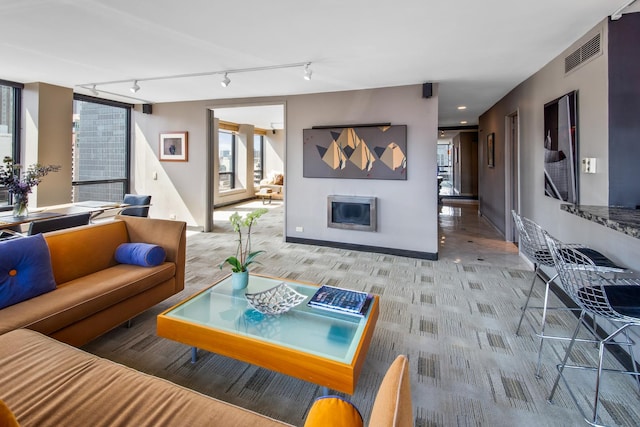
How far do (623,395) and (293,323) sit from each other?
2006 millimetres

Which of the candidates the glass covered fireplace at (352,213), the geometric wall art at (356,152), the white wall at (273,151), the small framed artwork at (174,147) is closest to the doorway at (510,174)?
the geometric wall art at (356,152)

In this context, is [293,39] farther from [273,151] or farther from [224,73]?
[273,151]

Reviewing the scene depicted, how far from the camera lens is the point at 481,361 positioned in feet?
7.43

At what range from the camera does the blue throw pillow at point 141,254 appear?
9.30 ft

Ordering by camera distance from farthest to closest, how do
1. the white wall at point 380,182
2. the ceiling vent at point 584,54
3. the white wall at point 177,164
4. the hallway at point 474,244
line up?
the white wall at point 177,164
the white wall at point 380,182
the hallway at point 474,244
the ceiling vent at point 584,54

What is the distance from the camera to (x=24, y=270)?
7.25 feet

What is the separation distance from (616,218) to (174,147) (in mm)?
6698

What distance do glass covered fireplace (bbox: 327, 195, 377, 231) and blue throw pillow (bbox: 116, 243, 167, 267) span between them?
2.86m

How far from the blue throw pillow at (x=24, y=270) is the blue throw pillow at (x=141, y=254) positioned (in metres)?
0.60

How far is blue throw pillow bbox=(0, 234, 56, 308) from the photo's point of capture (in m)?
2.11

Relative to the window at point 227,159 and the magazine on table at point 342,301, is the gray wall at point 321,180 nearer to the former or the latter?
the magazine on table at point 342,301

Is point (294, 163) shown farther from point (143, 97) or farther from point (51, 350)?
point (51, 350)

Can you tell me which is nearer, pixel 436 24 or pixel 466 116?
pixel 436 24

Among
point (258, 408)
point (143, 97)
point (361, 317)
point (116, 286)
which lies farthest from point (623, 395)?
point (143, 97)
